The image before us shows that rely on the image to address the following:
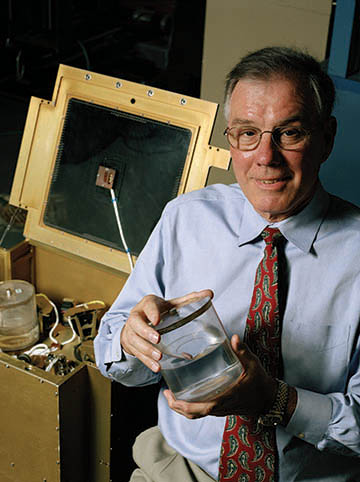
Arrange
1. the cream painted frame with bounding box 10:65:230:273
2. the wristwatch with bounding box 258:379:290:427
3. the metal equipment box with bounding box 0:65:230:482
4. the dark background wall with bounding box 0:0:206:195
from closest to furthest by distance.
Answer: the wristwatch with bounding box 258:379:290:427 < the metal equipment box with bounding box 0:65:230:482 < the cream painted frame with bounding box 10:65:230:273 < the dark background wall with bounding box 0:0:206:195

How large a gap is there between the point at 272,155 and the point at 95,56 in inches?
167

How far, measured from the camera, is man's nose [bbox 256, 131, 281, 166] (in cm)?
120

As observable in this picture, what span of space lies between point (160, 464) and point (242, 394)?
15.8 inches

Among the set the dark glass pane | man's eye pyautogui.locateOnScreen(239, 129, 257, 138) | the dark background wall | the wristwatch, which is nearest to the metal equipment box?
the dark glass pane

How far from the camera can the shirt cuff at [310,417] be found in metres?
1.18

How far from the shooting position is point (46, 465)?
1.59 m

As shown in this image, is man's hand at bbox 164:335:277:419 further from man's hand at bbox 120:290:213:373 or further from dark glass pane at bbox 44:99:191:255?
dark glass pane at bbox 44:99:191:255

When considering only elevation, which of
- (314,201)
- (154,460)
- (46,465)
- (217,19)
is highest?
(217,19)

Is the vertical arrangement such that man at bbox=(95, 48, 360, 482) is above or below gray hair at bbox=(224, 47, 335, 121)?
below

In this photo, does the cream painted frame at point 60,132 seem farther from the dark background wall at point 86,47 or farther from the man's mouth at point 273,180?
the dark background wall at point 86,47

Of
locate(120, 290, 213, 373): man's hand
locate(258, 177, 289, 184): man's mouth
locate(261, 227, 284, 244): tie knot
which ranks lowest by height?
locate(120, 290, 213, 373): man's hand

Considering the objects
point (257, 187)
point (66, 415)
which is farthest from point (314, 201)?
point (66, 415)

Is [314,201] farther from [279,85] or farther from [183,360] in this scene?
[183,360]

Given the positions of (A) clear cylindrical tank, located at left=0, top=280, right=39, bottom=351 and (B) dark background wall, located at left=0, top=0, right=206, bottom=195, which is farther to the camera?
(B) dark background wall, located at left=0, top=0, right=206, bottom=195
